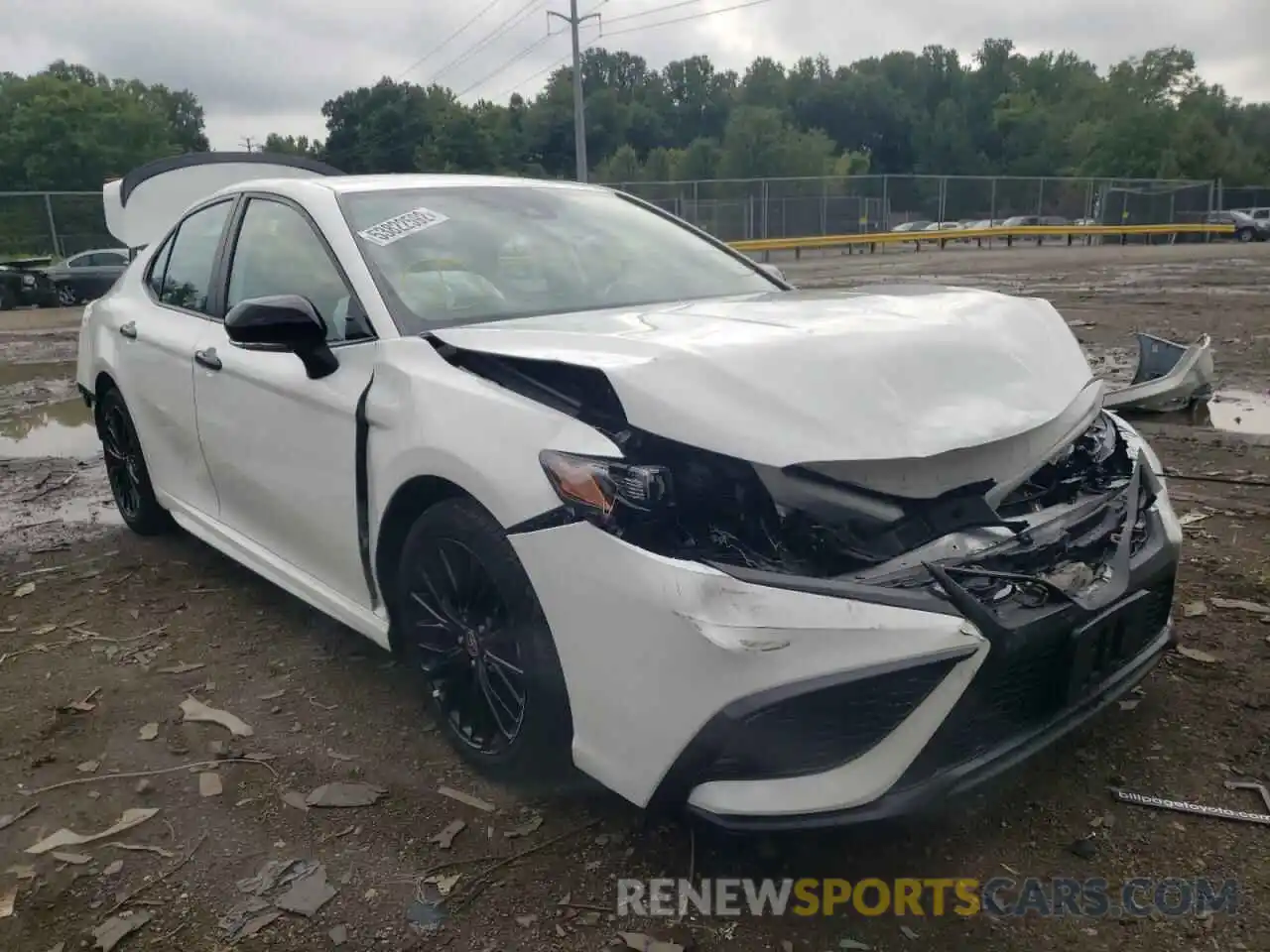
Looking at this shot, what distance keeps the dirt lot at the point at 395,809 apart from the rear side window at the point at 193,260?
3.92 feet

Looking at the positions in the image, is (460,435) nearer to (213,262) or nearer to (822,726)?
(822,726)

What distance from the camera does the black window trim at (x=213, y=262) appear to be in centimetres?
396

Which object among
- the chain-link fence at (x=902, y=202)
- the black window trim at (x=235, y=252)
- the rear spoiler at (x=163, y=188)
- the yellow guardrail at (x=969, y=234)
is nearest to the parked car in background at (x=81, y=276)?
the rear spoiler at (x=163, y=188)

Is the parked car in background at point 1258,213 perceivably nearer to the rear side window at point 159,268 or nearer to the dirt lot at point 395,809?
the dirt lot at point 395,809

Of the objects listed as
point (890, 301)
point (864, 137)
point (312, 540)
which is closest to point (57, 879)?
point (312, 540)

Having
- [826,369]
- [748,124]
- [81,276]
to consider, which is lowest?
[81,276]

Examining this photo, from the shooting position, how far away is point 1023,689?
7.22 feet

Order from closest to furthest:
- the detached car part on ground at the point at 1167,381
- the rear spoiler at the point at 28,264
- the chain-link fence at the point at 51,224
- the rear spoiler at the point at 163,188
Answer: the detached car part on ground at the point at 1167,381
the rear spoiler at the point at 163,188
the rear spoiler at the point at 28,264
the chain-link fence at the point at 51,224

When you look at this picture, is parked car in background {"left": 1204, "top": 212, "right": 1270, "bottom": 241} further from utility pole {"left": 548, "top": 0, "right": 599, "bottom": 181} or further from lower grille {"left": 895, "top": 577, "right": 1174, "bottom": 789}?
lower grille {"left": 895, "top": 577, "right": 1174, "bottom": 789}

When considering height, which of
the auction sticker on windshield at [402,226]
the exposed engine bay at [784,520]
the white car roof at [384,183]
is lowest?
the exposed engine bay at [784,520]

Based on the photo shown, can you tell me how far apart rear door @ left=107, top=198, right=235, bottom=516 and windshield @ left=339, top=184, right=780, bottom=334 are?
101cm

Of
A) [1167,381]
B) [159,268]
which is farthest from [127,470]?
[1167,381]

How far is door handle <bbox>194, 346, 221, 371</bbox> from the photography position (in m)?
3.69

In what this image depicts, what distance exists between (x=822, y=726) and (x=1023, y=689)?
467mm
